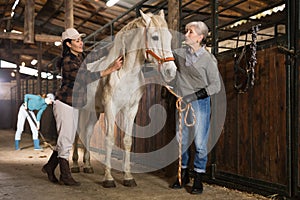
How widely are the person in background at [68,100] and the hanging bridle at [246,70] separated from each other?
1.05m

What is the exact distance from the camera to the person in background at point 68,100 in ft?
10.8

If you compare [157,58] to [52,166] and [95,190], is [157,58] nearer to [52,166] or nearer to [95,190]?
[95,190]

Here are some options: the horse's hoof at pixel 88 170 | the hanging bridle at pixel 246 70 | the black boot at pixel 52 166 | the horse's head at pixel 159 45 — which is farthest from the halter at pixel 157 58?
the horse's hoof at pixel 88 170

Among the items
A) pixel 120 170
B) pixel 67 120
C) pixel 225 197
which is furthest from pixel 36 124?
pixel 225 197

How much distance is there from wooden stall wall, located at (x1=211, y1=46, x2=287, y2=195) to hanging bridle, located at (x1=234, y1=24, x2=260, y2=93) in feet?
0.14

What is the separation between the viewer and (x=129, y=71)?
3348 millimetres

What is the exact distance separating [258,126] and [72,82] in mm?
1720

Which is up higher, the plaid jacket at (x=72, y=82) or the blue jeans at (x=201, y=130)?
the plaid jacket at (x=72, y=82)

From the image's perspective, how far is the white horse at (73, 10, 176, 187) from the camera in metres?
3.07

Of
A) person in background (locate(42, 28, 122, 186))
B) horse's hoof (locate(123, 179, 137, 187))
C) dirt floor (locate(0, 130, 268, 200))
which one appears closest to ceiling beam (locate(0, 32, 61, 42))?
dirt floor (locate(0, 130, 268, 200))

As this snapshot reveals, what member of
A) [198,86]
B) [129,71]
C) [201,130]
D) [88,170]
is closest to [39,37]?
[88,170]

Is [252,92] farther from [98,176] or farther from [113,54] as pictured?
[98,176]

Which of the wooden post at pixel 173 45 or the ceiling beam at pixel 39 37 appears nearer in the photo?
the wooden post at pixel 173 45

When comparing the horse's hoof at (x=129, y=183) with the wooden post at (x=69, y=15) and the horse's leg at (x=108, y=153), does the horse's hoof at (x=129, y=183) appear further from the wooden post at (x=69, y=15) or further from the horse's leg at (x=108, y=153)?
the wooden post at (x=69, y=15)
